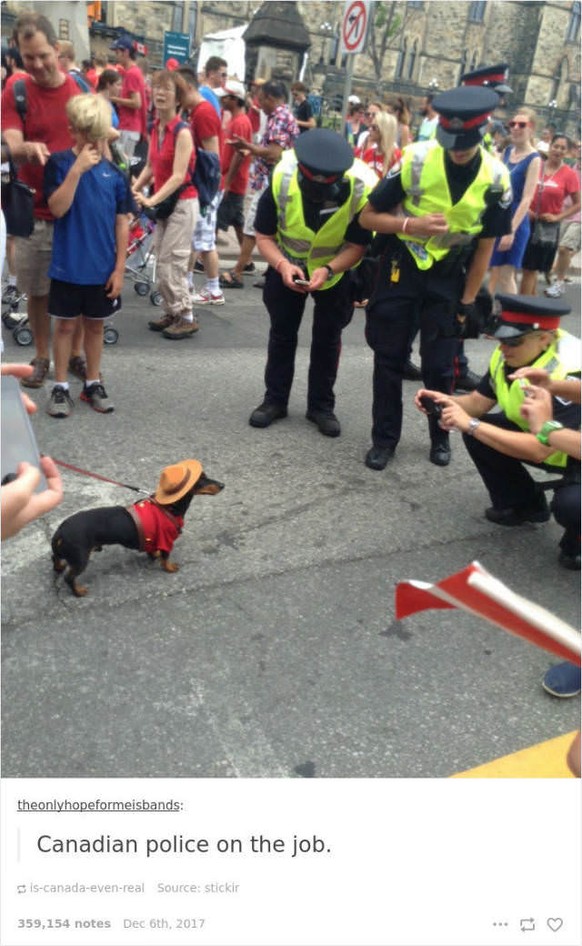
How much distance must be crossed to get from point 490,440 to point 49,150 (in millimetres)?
2781

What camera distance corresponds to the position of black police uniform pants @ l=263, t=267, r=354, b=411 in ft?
14.2

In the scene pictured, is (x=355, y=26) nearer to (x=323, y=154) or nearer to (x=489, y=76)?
(x=489, y=76)

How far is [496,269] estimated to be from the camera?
21.6ft

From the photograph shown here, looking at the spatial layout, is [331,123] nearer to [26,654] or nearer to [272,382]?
[272,382]

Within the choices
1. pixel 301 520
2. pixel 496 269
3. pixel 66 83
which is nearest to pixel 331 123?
pixel 496 269

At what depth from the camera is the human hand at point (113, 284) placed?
13.6 ft

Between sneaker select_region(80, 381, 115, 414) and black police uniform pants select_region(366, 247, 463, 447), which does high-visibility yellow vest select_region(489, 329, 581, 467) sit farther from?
sneaker select_region(80, 381, 115, 414)

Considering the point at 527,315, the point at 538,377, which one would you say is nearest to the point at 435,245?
the point at 527,315

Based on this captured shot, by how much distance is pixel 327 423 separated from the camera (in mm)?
4531

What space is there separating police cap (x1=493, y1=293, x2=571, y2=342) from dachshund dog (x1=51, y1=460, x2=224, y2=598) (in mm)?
1248

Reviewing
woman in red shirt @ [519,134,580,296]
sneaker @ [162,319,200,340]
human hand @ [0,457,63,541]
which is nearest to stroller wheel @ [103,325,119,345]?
sneaker @ [162,319,200,340]

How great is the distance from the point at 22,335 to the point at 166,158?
156cm

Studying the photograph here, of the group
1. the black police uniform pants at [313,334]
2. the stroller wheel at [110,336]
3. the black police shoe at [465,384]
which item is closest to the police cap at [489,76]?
the black police uniform pants at [313,334]

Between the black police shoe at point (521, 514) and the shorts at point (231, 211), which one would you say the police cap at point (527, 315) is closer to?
the black police shoe at point (521, 514)
